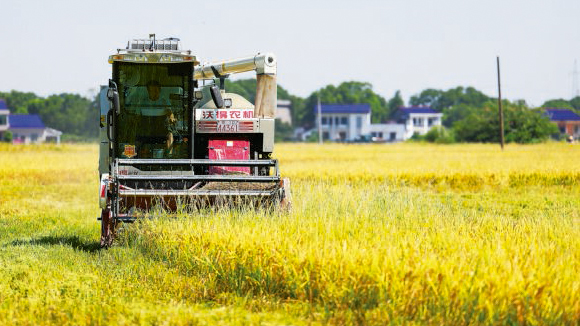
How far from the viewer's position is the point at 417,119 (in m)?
127

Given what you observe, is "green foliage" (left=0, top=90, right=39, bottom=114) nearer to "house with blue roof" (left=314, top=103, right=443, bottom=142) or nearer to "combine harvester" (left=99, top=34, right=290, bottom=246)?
"house with blue roof" (left=314, top=103, right=443, bottom=142)

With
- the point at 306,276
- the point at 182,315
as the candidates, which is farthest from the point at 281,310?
the point at 182,315

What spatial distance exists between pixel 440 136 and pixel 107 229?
72141 mm

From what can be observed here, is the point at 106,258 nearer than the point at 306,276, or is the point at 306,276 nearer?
the point at 306,276

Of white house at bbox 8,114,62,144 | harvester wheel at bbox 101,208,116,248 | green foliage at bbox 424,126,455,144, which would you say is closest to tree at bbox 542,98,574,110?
green foliage at bbox 424,126,455,144

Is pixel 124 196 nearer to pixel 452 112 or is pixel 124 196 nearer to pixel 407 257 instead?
pixel 407 257

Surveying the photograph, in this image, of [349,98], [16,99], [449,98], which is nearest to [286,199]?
[16,99]

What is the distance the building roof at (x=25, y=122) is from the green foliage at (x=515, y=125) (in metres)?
57.4

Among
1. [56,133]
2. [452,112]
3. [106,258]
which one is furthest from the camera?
[452,112]

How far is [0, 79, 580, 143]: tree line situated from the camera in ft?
231

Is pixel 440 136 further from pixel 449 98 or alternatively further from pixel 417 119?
pixel 449 98

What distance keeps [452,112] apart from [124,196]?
13700 cm

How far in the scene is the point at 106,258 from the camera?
9.41 meters

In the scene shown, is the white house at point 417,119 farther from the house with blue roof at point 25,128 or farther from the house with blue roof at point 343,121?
the house with blue roof at point 25,128
